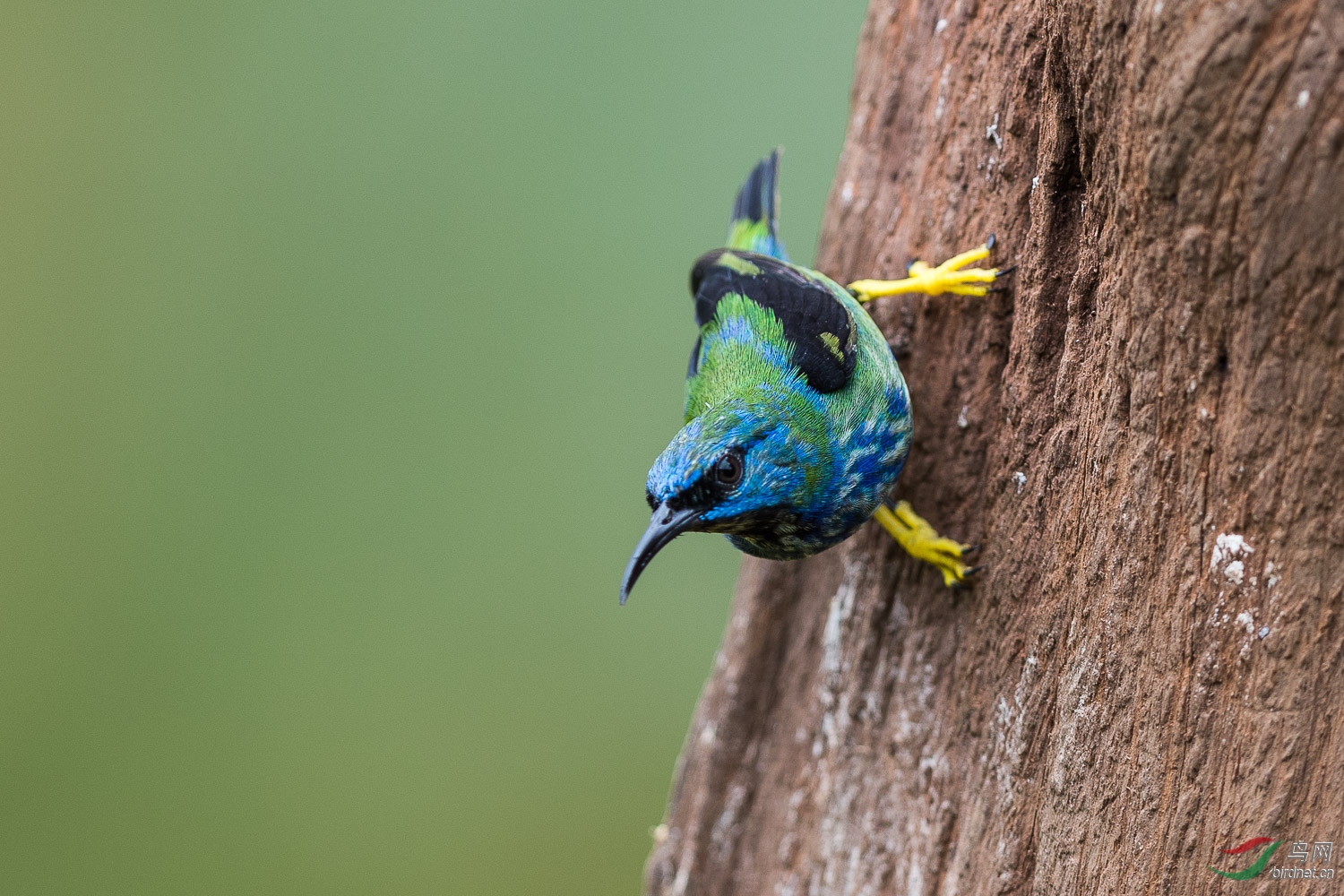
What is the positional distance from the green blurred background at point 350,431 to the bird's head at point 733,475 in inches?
155

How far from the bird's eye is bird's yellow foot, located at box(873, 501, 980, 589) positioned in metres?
0.72

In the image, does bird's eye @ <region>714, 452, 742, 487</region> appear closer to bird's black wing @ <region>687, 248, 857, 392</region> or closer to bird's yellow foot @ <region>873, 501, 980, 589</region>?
bird's black wing @ <region>687, 248, 857, 392</region>

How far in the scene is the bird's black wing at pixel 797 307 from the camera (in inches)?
120

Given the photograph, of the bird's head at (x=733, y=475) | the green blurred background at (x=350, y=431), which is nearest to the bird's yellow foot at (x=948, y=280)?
the bird's head at (x=733, y=475)

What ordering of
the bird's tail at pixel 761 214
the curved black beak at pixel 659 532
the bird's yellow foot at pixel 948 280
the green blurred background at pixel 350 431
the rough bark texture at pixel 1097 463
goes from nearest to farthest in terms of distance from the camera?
the rough bark texture at pixel 1097 463
the curved black beak at pixel 659 532
the bird's yellow foot at pixel 948 280
the bird's tail at pixel 761 214
the green blurred background at pixel 350 431

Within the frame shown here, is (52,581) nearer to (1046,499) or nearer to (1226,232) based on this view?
(1046,499)

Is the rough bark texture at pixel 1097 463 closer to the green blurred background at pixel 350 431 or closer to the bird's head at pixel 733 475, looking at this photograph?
the bird's head at pixel 733 475

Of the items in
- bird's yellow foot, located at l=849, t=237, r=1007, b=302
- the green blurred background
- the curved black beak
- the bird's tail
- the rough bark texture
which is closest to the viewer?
the rough bark texture

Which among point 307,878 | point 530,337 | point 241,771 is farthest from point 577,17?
point 307,878

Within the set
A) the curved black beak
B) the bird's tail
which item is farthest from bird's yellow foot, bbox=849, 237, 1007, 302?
the curved black beak

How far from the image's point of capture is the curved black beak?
104 inches

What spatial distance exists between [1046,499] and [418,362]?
531cm

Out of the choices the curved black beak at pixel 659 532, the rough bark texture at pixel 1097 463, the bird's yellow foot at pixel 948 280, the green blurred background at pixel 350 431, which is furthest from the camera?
the green blurred background at pixel 350 431

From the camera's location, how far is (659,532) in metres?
2.65
